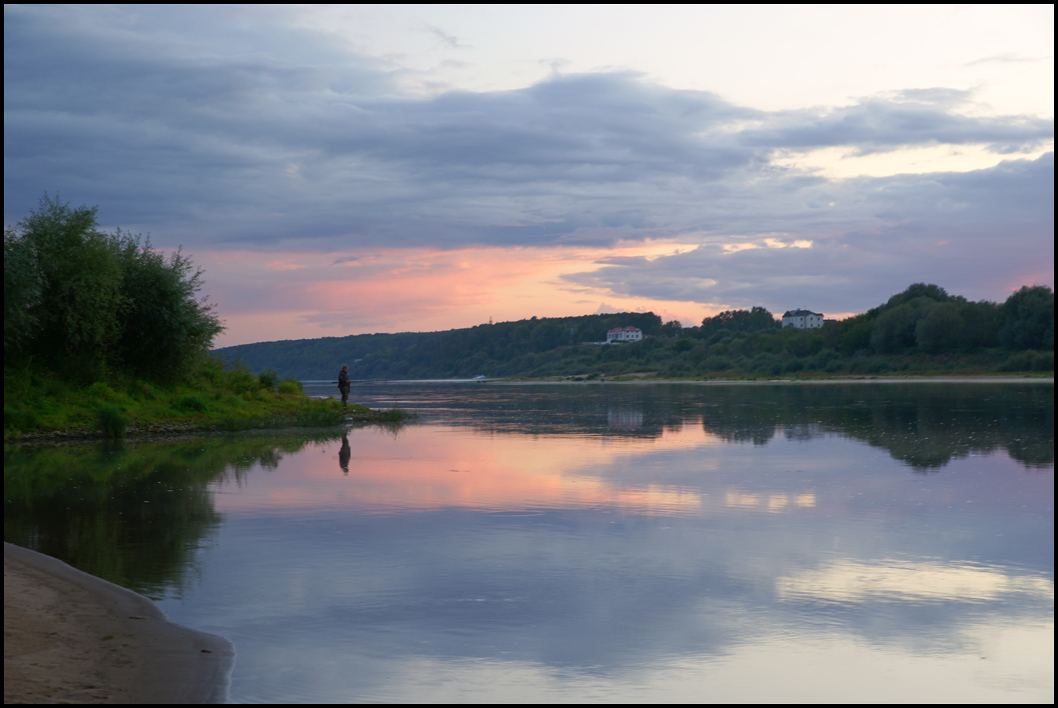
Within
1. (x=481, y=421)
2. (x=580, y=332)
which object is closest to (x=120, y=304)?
(x=481, y=421)

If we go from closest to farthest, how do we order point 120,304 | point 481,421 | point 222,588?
point 222,588
point 120,304
point 481,421

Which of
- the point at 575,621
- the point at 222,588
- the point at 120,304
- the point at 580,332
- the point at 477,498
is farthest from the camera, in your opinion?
the point at 580,332

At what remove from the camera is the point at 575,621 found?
604 centimetres

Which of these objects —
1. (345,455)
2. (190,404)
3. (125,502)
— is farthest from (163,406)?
(125,502)

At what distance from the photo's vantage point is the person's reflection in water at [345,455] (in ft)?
50.1

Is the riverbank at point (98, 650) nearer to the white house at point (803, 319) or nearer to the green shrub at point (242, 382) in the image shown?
the green shrub at point (242, 382)

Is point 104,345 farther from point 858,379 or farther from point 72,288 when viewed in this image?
point 858,379

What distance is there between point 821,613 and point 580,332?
180663 mm

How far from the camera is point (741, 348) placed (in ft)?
362

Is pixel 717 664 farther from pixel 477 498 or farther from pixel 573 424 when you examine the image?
pixel 573 424

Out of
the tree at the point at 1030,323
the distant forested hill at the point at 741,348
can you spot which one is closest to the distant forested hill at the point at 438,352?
the distant forested hill at the point at 741,348

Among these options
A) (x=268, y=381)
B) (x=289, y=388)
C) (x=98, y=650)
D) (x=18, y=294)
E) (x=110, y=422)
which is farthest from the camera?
(x=289, y=388)

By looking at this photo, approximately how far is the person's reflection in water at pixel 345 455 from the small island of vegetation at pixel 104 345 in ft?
15.6

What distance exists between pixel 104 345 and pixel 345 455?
1011 centimetres
